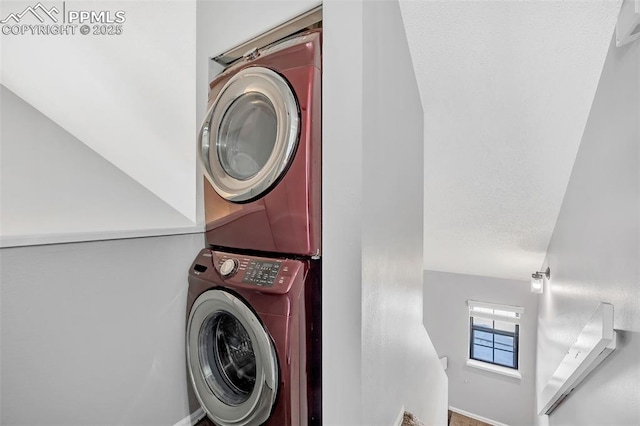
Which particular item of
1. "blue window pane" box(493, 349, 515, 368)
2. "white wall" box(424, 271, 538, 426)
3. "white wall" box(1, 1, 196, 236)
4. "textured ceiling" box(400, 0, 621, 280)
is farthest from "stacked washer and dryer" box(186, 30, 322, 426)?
"blue window pane" box(493, 349, 515, 368)

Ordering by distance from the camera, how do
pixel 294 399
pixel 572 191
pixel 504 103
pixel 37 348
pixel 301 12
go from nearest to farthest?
pixel 37 348
pixel 294 399
pixel 301 12
pixel 504 103
pixel 572 191

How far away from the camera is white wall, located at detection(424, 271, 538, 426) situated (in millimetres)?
4734

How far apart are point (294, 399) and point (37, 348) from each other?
842 mm

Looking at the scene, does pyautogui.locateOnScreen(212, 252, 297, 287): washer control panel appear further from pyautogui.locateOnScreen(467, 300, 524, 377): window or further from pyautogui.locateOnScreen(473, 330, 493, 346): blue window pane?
pyautogui.locateOnScreen(473, 330, 493, 346): blue window pane

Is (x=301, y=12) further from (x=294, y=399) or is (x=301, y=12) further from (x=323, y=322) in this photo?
(x=294, y=399)

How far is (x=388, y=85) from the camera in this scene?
4.35 ft

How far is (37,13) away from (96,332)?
1293 mm

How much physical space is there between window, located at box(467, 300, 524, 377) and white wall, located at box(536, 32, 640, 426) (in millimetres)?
Answer: 3191

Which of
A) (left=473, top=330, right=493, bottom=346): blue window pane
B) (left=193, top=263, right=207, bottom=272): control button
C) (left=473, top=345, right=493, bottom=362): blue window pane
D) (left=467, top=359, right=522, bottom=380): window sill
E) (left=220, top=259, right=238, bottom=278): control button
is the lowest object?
(left=467, top=359, right=522, bottom=380): window sill

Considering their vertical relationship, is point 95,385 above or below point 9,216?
below

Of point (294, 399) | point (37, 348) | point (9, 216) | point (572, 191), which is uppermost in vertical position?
point (572, 191)

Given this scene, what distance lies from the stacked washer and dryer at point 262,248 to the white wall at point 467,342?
486 centimetres

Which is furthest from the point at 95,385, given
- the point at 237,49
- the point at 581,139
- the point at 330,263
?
the point at 581,139

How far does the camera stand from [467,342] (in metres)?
5.26
